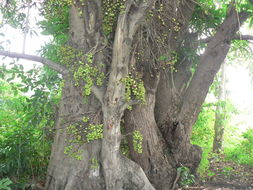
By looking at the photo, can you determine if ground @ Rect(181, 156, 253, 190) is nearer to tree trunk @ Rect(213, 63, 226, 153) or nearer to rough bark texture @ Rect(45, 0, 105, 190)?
tree trunk @ Rect(213, 63, 226, 153)

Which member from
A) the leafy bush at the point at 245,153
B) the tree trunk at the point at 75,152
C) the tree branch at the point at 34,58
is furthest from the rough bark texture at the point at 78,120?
the leafy bush at the point at 245,153

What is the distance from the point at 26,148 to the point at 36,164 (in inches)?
17.7

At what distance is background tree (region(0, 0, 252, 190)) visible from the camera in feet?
11.6

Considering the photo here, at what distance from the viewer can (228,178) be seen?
642 cm

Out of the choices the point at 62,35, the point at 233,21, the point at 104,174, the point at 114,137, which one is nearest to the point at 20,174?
the point at 104,174

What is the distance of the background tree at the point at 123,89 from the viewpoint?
140 inches

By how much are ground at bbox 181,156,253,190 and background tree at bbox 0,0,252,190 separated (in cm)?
109

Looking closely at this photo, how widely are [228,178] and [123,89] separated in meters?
4.27

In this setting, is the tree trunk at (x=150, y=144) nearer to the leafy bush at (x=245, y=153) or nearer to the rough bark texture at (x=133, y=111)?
the rough bark texture at (x=133, y=111)

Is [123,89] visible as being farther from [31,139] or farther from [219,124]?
[219,124]

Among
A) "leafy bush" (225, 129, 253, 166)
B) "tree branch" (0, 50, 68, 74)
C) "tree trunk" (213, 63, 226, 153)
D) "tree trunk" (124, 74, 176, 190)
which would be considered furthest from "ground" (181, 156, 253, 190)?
"tree branch" (0, 50, 68, 74)

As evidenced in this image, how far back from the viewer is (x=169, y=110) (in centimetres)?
480

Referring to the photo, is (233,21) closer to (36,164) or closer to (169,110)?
(169,110)

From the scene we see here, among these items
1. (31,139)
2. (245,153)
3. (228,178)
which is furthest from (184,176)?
(245,153)
